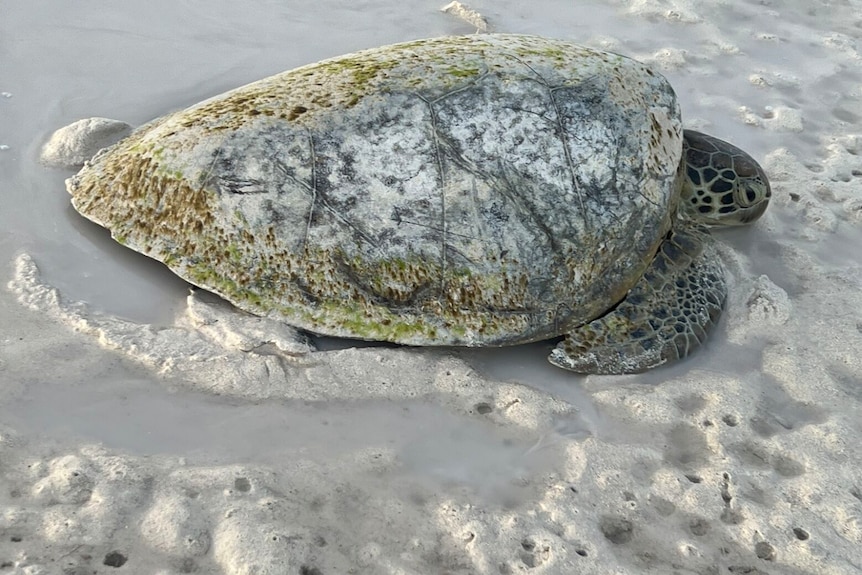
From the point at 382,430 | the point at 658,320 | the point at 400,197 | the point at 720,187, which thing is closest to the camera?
the point at 382,430

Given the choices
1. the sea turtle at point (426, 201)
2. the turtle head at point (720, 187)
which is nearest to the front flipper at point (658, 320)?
the sea turtle at point (426, 201)

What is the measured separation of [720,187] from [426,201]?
1.50 metres

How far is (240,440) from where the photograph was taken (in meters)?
2.10

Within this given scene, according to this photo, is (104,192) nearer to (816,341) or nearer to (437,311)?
(437,311)

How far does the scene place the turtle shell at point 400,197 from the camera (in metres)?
2.41

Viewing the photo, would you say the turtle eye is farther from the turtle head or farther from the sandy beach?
the sandy beach

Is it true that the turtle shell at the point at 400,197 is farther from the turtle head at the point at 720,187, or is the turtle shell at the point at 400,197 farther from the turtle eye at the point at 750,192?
the turtle eye at the point at 750,192

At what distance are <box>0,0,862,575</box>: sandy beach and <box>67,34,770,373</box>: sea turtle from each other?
119 millimetres

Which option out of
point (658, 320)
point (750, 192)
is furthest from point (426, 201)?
point (750, 192)

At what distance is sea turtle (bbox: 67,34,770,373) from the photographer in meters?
2.42

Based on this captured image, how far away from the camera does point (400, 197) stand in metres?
2.43

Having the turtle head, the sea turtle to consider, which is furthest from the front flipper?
the turtle head

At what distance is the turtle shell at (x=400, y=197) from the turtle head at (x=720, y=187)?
2.15ft

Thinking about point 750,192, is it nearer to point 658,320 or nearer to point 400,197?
point 658,320
